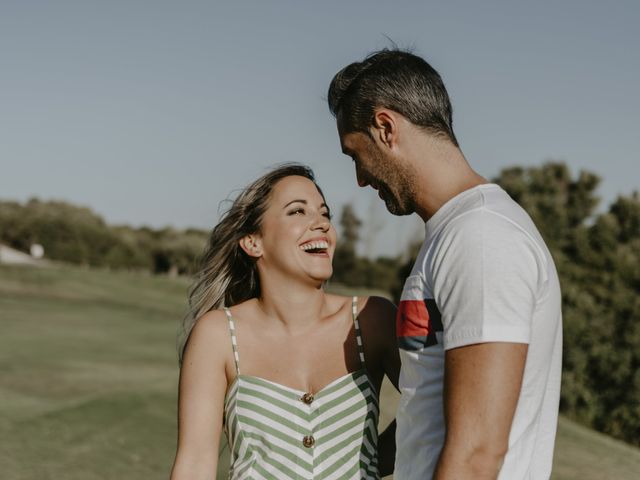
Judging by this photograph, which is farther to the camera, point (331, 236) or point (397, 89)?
point (331, 236)

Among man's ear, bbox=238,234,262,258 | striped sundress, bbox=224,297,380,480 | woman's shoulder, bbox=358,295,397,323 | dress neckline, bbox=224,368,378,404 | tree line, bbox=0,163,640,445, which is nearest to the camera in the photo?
striped sundress, bbox=224,297,380,480

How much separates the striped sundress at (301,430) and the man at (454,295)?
0.81 metres

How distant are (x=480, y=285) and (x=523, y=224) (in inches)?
8.5

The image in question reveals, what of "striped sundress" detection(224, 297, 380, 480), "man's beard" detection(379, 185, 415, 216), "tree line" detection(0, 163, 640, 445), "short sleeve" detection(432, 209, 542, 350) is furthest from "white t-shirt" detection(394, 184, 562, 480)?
"tree line" detection(0, 163, 640, 445)

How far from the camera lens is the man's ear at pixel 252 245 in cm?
350

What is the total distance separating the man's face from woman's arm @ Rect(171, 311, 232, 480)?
108 centimetres

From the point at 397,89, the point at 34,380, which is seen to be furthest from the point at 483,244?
the point at 34,380

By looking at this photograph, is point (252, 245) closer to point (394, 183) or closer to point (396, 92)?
point (394, 183)

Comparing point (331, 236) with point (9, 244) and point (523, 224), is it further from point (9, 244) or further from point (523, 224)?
point (9, 244)

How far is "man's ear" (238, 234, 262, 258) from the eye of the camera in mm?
3502

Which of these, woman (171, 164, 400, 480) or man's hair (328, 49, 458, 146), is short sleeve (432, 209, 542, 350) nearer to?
man's hair (328, 49, 458, 146)

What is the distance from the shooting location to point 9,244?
5519cm

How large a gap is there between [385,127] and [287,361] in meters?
1.28


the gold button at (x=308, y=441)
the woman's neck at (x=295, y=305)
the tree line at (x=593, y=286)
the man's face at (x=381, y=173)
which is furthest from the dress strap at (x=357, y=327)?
the tree line at (x=593, y=286)
